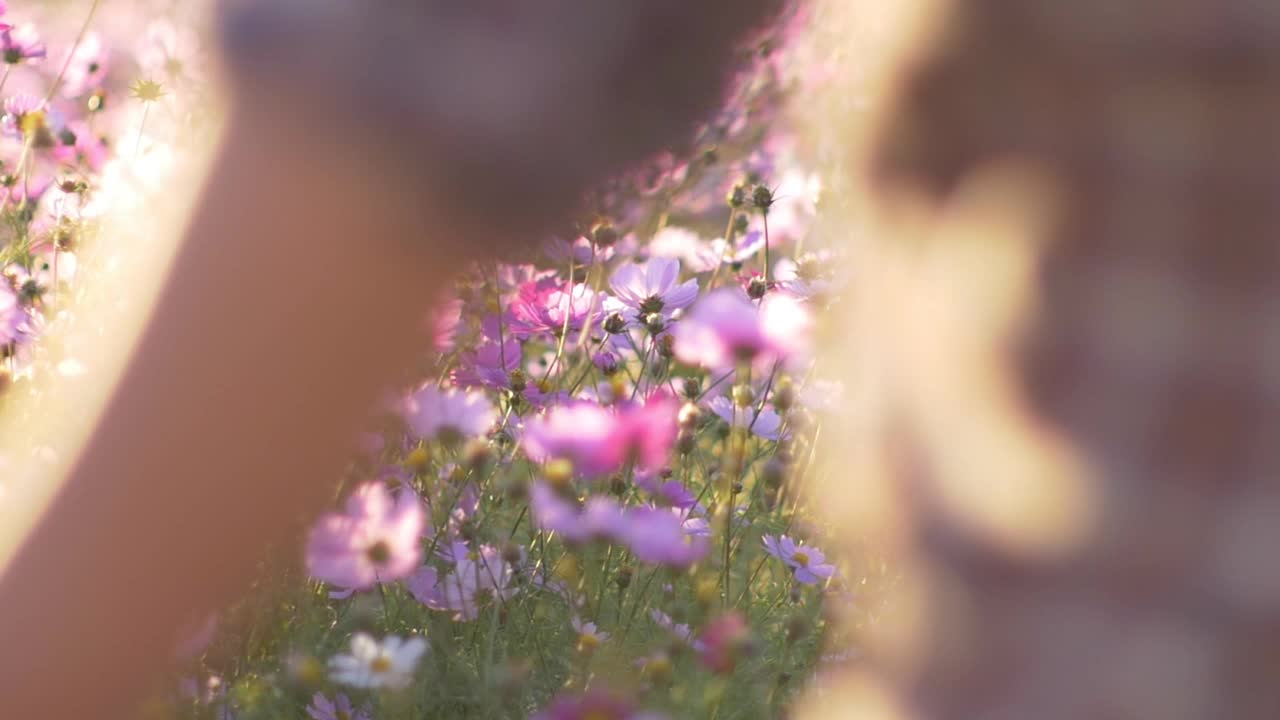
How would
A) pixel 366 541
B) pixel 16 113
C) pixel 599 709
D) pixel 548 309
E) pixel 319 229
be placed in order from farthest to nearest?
pixel 16 113
pixel 548 309
pixel 366 541
pixel 599 709
pixel 319 229

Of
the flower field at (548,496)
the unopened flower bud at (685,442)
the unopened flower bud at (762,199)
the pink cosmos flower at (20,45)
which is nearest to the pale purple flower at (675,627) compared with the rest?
the flower field at (548,496)

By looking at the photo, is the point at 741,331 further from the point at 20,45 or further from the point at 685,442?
the point at 20,45

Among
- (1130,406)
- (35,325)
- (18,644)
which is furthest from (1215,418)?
(35,325)

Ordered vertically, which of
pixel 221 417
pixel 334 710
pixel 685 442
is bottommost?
pixel 221 417

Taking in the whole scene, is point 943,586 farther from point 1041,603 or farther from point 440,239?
point 440,239

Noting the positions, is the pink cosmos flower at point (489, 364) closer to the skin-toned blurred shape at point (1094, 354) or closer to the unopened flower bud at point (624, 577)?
the unopened flower bud at point (624, 577)

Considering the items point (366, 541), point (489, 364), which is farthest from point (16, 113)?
point (366, 541)
